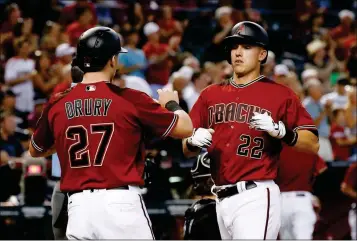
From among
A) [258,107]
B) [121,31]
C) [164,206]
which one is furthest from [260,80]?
[121,31]

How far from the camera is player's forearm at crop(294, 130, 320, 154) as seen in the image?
17.7ft

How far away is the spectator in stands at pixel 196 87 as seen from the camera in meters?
11.3

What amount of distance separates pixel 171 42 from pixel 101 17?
154 cm

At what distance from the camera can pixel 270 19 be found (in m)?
16.2

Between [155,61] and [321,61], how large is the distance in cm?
375

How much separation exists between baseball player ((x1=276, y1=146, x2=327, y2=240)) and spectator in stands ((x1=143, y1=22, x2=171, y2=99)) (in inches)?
137

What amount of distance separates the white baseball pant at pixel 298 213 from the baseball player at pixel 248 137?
3035 mm

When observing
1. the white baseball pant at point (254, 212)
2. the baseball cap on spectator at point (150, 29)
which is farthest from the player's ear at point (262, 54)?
the baseball cap on spectator at point (150, 29)

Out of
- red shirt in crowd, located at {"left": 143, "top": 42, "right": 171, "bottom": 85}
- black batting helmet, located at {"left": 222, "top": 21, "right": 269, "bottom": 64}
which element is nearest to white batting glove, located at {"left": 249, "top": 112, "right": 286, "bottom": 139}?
black batting helmet, located at {"left": 222, "top": 21, "right": 269, "bottom": 64}

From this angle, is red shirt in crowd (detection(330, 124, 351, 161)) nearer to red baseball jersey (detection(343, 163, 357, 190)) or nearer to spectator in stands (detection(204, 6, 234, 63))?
red baseball jersey (detection(343, 163, 357, 190))

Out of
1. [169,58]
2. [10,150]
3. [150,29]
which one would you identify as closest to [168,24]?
[150,29]

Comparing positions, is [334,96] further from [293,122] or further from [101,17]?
[293,122]

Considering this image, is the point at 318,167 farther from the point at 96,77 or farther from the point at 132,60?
the point at 96,77

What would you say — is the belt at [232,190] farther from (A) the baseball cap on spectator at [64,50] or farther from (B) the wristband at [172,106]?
(A) the baseball cap on spectator at [64,50]
